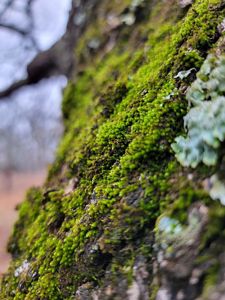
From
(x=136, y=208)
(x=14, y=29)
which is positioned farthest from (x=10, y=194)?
(x=136, y=208)

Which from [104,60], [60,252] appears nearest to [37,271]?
[60,252]

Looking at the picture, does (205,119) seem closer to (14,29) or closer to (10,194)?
(14,29)

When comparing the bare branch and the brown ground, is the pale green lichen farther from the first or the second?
the brown ground

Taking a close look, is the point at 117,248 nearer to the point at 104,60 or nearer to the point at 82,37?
the point at 104,60

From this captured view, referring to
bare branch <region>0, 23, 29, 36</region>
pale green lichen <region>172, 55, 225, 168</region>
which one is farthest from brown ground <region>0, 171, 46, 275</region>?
pale green lichen <region>172, 55, 225, 168</region>

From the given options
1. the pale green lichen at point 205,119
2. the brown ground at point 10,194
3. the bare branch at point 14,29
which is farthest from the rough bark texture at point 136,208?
the brown ground at point 10,194

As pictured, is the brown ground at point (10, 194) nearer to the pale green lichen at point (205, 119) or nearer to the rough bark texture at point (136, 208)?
the rough bark texture at point (136, 208)

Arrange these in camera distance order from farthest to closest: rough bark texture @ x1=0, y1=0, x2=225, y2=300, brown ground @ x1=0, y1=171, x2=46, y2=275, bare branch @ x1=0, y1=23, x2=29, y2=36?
brown ground @ x1=0, y1=171, x2=46, y2=275, bare branch @ x1=0, y1=23, x2=29, y2=36, rough bark texture @ x1=0, y1=0, x2=225, y2=300
